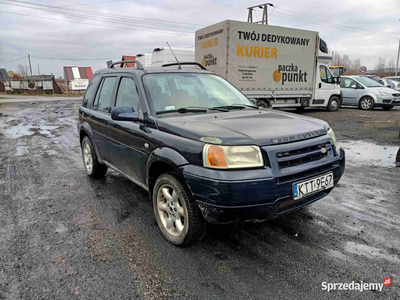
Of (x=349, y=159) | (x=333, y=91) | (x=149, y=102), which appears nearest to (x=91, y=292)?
(x=149, y=102)

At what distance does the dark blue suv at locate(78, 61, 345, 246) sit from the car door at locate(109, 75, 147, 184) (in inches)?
0.5

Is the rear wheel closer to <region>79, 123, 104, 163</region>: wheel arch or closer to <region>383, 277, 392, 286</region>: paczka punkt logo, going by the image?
<region>79, 123, 104, 163</region>: wheel arch

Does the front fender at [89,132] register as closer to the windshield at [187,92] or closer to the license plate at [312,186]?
the windshield at [187,92]

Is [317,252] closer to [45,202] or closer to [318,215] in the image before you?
[318,215]

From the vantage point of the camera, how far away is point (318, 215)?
3.75 meters

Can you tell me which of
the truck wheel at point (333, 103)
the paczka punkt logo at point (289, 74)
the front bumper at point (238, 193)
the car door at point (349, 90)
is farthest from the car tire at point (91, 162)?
the car door at point (349, 90)

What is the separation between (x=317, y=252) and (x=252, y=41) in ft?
34.2

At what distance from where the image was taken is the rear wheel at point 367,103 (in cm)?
1605

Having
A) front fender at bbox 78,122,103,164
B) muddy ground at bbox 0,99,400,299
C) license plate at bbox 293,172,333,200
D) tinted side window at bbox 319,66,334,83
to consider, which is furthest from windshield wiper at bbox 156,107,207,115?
tinted side window at bbox 319,66,334,83

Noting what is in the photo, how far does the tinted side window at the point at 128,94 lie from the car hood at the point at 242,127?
2.07 feet

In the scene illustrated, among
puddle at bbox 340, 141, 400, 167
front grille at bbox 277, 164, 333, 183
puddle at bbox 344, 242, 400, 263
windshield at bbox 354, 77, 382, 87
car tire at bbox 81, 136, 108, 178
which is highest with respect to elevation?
windshield at bbox 354, 77, 382, 87

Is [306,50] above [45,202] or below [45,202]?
above

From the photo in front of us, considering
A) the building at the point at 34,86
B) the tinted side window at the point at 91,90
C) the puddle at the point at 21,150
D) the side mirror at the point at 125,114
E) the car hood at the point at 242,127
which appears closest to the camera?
the car hood at the point at 242,127

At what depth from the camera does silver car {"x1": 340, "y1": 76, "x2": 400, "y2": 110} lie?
1571 cm
